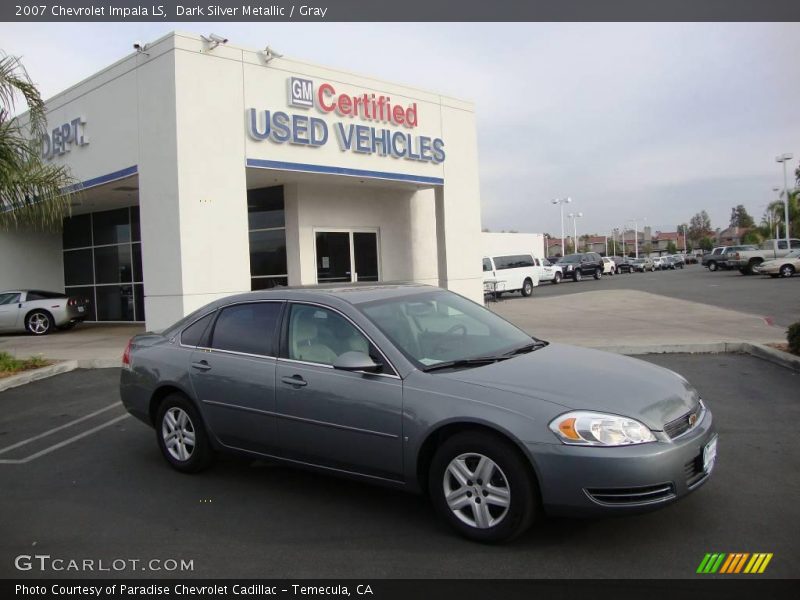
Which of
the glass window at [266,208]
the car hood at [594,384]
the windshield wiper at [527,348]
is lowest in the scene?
the car hood at [594,384]

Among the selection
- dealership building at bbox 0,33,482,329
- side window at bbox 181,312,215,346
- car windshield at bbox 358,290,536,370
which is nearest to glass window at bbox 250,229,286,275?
dealership building at bbox 0,33,482,329

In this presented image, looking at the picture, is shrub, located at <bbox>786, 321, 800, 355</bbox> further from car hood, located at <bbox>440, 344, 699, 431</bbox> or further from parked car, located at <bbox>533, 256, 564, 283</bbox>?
parked car, located at <bbox>533, 256, 564, 283</bbox>

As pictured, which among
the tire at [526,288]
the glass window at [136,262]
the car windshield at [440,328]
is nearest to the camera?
the car windshield at [440,328]

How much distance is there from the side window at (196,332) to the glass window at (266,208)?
11205 mm

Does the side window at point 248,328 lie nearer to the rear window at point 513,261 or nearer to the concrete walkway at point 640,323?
the concrete walkway at point 640,323

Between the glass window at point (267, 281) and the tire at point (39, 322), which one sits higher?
the glass window at point (267, 281)

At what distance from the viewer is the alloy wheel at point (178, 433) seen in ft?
17.8

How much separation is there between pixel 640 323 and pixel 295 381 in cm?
1219

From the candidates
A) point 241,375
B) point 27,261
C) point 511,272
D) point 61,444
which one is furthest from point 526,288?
point 241,375

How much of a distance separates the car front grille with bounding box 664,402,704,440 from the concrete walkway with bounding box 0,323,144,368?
999 cm

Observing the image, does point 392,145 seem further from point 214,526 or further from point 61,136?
A: point 214,526

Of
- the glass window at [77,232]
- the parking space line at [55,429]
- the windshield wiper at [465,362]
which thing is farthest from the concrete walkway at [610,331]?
the windshield wiper at [465,362]
